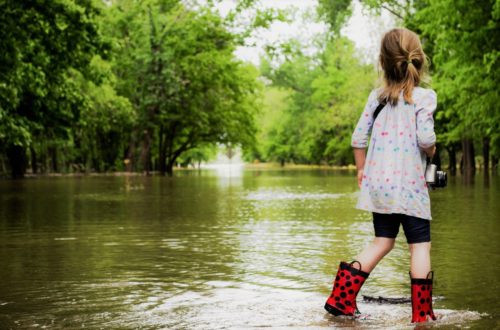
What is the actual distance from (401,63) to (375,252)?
1200 mm

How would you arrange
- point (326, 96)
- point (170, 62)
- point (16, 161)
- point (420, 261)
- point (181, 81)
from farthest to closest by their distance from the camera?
point (326, 96) < point (181, 81) < point (170, 62) < point (16, 161) < point (420, 261)

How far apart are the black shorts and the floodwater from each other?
1.62 ft

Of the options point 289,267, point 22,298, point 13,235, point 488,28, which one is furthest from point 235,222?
point 488,28

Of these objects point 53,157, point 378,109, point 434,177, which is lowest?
point 434,177

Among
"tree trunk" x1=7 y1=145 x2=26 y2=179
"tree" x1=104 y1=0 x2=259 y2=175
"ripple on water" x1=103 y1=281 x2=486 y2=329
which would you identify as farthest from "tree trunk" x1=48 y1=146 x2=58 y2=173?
"ripple on water" x1=103 y1=281 x2=486 y2=329

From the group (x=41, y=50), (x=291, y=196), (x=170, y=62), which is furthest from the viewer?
(x=170, y=62)

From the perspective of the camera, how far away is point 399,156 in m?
5.60

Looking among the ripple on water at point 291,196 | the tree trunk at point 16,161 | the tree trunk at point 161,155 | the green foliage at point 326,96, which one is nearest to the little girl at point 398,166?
the ripple on water at point 291,196

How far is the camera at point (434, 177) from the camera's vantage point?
558 cm

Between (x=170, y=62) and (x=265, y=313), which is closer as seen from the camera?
(x=265, y=313)

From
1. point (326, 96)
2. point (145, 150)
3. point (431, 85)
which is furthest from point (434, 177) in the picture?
point (326, 96)

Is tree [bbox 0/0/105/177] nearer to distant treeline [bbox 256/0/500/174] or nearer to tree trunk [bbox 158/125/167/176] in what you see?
distant treeline [bbox 256/0/500/174]

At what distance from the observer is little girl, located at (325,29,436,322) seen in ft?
18.1

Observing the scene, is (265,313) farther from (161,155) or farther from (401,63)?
(161,155)
